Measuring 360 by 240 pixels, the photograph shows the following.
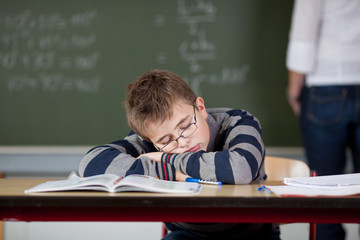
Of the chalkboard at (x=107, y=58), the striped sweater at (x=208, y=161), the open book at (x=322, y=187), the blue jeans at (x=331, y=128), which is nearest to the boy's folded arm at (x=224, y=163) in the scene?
the striped sweater at (x=208, y=161)

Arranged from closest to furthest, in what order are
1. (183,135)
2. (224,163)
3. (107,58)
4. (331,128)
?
(224,163) < (183,135) < (331,128) < (107,58)

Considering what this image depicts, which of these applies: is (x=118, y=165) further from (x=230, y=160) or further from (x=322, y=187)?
(x=322, y=187)

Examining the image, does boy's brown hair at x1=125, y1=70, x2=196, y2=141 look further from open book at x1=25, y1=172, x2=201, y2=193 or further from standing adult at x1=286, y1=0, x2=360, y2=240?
standing adult at x1=286, y1=0, x2=360, y2=240

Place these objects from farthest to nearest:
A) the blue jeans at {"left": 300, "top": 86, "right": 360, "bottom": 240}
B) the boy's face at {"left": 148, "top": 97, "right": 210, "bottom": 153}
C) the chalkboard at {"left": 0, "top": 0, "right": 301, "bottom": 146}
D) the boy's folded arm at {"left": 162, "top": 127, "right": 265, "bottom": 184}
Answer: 1. the chalkboard at {"left": 0, "top": 0, "right": 301, "bottom": 146}
2. the blue jeans at {"left": 300, "top": 86, "right": 360, "bottom": 240}
3. the boy's face at {"left": 148, "top": 97, "right": 210, "bottom": 153}
4. the boy's folded arm at {"left": 162, "top": 127, "right": 265, "bottom": 184}

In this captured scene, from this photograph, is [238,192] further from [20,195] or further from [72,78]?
[72,78]

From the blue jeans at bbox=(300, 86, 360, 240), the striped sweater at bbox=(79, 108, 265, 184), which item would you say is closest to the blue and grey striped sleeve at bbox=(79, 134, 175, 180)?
the striped sweater at bbox=(79, 108, 265, 184)

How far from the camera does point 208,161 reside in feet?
3.91

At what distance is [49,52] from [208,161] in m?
1.98

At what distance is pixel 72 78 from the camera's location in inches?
111

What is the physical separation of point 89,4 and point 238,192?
2.19 metres

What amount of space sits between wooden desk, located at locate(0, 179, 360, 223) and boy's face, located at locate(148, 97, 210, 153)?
42 centimetres

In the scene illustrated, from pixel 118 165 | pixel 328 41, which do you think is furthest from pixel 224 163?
pixel 328 41

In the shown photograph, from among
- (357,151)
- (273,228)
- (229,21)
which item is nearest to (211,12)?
(229,21)

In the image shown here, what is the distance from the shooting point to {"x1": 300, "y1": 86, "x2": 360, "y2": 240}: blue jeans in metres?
2.11
